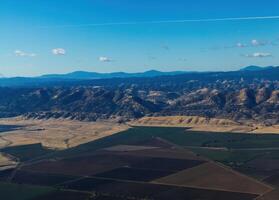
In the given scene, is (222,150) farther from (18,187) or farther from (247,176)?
(18,187)

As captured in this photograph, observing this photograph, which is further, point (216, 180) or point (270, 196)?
point (216, 180)

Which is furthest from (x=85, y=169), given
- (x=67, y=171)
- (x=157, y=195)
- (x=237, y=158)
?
(x=237, y=158)

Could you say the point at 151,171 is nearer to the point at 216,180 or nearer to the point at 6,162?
the point at 216,180

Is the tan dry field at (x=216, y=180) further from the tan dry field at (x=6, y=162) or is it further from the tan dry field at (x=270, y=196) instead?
the tan dry field at (x=6, y=162)

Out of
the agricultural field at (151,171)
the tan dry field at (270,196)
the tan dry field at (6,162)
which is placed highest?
the tan dry field at (270,196)

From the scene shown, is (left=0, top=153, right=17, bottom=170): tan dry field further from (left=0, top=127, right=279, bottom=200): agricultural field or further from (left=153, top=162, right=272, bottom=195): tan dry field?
(left=153, top=162, right=272, bottom=195): tan dry field

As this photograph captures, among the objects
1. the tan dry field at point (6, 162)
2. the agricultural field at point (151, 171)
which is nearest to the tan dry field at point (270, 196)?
the agricultural field at point (151, 171)

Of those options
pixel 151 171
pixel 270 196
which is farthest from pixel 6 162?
pixel 270 196
